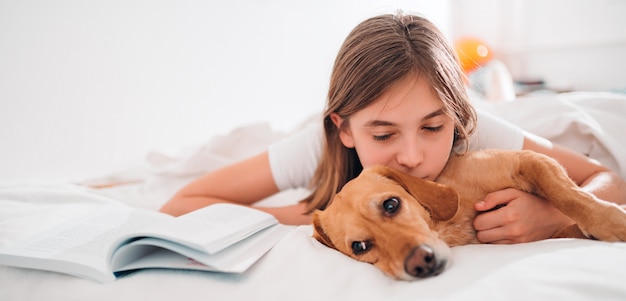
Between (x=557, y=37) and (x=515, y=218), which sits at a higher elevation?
(x=557, y=37)

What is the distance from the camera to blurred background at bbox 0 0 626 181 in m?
2.44

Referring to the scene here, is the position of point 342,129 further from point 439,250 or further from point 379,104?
point 439,250

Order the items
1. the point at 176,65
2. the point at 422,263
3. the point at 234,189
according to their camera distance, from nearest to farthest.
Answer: the point at 422,263 < the point at 234,189 < the point at 176,65

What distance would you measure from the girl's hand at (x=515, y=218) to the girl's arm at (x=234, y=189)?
75 cm

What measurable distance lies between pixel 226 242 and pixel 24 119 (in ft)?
5.98

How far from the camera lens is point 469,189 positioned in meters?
1.41

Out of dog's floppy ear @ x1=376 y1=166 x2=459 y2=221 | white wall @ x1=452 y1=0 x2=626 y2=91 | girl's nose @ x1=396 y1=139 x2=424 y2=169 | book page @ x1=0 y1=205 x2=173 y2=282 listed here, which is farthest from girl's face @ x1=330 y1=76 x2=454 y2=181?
white wall @ x1=452 y1=0 x2=626 y2=91

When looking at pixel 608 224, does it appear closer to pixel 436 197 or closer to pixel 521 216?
pixel 521 216

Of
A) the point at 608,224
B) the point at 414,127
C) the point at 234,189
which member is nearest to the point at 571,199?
the point at 608,224

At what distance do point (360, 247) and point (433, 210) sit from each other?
0.23m

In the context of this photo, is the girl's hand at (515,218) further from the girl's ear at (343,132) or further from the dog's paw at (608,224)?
the girl's ear at (343,132)

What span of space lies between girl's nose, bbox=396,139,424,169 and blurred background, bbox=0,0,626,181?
0.70 meters

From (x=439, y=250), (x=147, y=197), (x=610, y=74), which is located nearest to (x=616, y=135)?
(x=439, y=250)

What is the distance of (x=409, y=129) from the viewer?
1.39m
